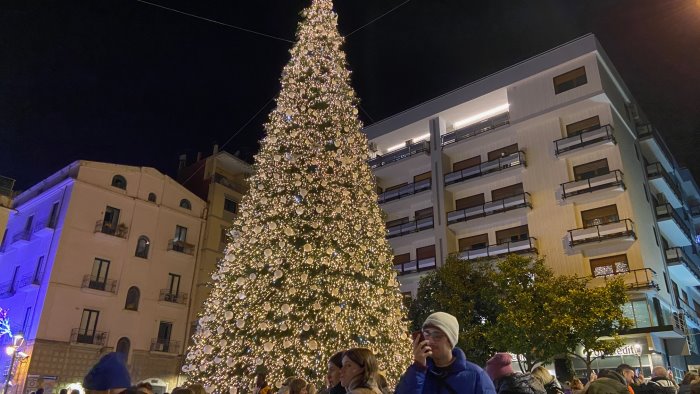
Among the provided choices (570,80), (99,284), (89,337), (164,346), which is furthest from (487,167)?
(89,337)

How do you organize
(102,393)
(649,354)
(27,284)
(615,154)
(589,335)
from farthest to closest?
(27,284) → (615,154) → (649,354) → (589,335) → (102,393)

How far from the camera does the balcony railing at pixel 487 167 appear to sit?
80.7ft

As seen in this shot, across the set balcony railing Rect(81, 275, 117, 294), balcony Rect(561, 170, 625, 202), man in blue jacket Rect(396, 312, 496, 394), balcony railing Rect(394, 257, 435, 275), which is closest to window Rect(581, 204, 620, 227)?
balcony Rect(561, 170, 625, 202)

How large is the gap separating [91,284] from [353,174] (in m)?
19.6

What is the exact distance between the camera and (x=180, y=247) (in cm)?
2848

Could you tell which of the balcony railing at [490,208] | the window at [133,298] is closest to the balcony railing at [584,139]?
the balcony railing at [490,208]

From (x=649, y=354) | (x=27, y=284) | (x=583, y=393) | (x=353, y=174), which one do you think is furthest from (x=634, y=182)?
(x=27, y=284)

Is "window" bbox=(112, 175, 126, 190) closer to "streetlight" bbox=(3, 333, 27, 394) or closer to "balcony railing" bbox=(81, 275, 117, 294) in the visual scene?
"balcony railing" bbox=(81, 275, 117, 294)

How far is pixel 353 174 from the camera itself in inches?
408

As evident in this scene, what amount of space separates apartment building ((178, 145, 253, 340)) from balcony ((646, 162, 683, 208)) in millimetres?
23904

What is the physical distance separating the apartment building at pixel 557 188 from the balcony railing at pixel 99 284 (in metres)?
15.5

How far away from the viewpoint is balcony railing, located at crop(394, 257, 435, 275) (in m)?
26.1

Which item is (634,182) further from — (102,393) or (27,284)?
(27,284)

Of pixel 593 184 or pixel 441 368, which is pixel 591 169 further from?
pixel 441 368
